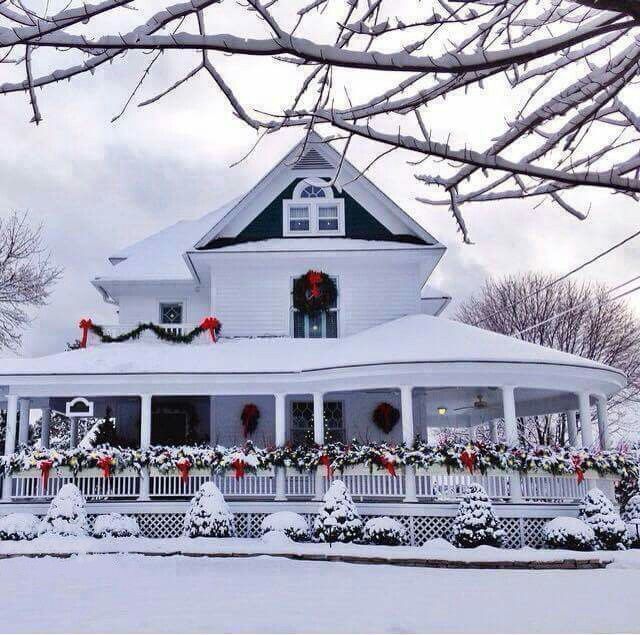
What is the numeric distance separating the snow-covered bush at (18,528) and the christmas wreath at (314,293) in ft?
28.8

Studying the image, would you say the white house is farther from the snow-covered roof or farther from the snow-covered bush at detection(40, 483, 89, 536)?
the snow-covered bush at detection(40, 483, 89, 536)

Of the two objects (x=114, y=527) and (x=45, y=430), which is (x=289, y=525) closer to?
(x=114, y=527)

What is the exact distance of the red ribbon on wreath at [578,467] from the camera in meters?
14.8

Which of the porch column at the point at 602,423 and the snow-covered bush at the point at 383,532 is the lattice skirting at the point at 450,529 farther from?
the porch column at the point at 602,423

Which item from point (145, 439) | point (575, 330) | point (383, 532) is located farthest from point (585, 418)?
point (575, 330)

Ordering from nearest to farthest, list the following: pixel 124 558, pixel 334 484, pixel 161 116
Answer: pixel 161 116
pixel 124 558
pixel 334 484

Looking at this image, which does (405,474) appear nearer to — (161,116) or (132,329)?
(132,329)

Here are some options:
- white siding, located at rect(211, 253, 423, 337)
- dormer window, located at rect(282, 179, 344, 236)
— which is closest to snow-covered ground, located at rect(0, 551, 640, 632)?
white siding, located at rect(211, 253, 423, 337)

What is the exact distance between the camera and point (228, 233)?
66.6ft

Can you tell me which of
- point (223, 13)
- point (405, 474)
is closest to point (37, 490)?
point (405, 474)

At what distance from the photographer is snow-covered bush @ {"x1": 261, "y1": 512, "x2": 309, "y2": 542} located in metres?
14.6

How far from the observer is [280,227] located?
20.4 metres

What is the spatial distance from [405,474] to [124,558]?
5944 mm

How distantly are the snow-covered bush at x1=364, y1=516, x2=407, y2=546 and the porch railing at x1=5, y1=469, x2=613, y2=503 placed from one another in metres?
0.98
